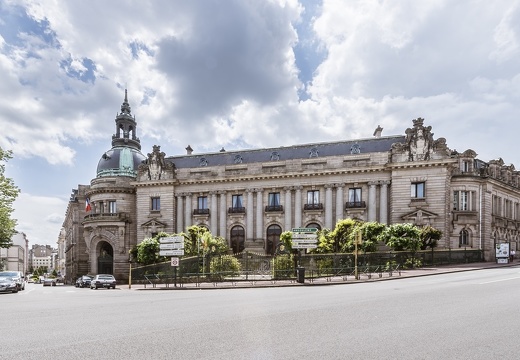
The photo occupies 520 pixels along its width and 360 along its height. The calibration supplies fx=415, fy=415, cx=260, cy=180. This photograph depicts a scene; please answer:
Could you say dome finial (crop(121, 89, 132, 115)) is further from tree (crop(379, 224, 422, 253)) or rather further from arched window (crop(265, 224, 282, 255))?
tree (crop(379, 224, 422, 253))

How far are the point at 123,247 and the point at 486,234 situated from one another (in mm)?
45215

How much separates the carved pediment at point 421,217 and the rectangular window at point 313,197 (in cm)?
1045

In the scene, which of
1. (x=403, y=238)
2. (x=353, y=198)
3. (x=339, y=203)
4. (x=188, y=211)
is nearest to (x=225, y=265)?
(x=403, y=238)

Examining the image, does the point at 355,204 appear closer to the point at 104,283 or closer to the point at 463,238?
the point at 463,238

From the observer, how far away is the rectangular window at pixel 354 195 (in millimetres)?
48844

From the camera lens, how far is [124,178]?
59.3m

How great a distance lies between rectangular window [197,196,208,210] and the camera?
54.9 metres

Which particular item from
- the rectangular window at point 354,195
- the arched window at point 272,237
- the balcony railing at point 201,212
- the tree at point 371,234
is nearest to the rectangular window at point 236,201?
the balcony railing at point 201,212

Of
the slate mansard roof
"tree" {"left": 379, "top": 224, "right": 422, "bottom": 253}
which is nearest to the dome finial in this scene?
the slate mansard roof

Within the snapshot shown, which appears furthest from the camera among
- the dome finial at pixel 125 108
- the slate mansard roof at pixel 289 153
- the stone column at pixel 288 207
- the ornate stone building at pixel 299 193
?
the dome finial at pixel 125 108

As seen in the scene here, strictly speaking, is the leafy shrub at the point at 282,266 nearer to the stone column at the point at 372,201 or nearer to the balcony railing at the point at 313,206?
the balcony railing at the point at 313,206

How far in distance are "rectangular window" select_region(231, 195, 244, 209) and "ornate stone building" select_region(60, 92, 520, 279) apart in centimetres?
13

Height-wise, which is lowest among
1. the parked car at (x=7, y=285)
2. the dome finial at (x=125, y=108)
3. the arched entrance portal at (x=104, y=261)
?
the arched entrance portal at (x=104, y=261)

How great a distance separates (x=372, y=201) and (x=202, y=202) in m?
21.8
